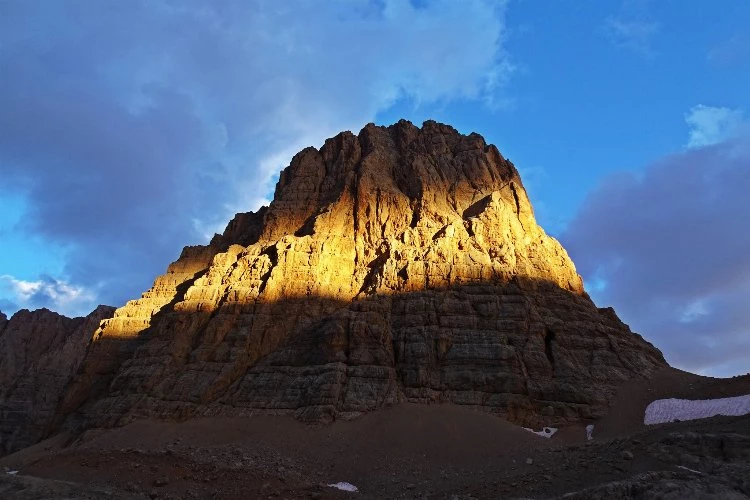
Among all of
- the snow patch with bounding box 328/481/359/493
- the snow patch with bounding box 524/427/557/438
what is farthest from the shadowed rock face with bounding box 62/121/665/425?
the snow patch with bounding box 328/481/359/493

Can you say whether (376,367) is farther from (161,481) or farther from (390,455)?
(161,481)

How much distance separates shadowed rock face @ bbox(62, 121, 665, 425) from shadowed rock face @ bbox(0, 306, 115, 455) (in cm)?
3214

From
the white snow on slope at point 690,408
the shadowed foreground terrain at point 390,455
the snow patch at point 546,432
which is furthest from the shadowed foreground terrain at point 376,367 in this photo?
the white snow on slope at point 690,408

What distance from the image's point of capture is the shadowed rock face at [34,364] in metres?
76.9

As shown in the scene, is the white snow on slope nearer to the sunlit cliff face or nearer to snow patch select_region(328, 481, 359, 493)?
the sunlit cliff face

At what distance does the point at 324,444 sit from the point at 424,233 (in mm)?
25674

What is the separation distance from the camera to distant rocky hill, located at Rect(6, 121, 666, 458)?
40.5m

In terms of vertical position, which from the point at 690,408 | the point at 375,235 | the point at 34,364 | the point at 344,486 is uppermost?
the point at 375,235

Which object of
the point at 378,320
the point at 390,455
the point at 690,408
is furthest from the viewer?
the point at 378,320

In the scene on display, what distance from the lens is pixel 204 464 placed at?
2980 centimetres

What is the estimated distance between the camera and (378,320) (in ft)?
147

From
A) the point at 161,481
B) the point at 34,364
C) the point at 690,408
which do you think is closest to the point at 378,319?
the point at 161,481

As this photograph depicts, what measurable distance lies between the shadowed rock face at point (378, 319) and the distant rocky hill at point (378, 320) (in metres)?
0.14

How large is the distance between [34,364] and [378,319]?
75580 mm
